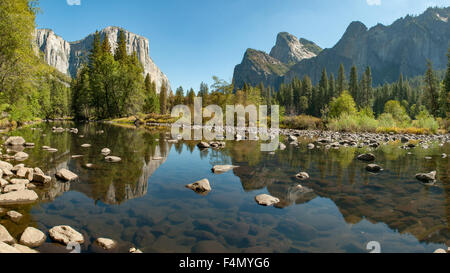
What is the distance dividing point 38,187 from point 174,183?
3186 millimetres

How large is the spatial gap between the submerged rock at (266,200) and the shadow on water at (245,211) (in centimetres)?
15

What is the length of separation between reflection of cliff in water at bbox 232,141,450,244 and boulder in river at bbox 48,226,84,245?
3.62 m

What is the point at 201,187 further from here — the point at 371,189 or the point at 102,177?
the point at 371,189

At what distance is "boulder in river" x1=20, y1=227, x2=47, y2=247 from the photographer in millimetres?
3023

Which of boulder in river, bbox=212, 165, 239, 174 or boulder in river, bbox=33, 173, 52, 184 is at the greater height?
boulder in river, bbox=33, 173, 52, 184

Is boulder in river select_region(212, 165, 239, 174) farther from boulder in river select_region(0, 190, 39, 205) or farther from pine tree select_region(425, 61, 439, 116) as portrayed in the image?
pine tree select_region(425, 61, 439, 116)

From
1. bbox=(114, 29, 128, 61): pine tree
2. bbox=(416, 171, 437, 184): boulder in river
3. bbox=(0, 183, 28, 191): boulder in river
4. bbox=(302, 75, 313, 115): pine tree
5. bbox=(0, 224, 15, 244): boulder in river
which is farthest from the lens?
bbox=(302, 75, 313, 115): pine tree

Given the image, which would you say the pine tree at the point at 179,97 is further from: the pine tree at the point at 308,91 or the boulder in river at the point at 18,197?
the boulder in river at the point at 18,197

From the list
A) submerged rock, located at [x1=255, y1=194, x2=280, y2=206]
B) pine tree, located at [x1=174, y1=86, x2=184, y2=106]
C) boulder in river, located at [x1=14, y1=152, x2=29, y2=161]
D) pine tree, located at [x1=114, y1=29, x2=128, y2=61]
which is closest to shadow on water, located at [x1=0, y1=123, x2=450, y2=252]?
submerged rock, located at [x1=255, y1=194, x2=280, y2=206]

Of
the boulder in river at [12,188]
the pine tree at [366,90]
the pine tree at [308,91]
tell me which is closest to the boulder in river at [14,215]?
the boulder in river at [12,188]

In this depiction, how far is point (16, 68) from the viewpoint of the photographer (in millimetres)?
16641

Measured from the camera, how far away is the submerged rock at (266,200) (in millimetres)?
4824

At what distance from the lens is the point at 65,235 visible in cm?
316
